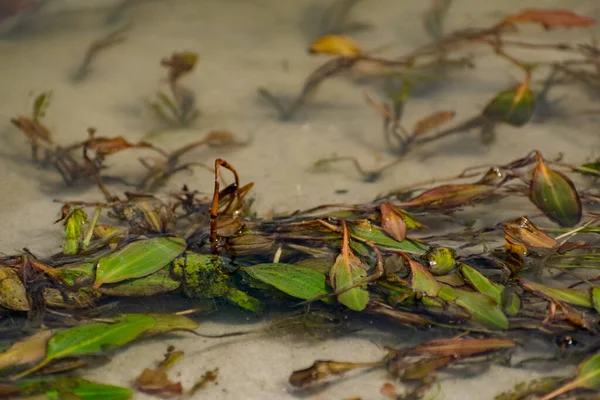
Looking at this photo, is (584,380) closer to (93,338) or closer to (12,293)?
(93,338)

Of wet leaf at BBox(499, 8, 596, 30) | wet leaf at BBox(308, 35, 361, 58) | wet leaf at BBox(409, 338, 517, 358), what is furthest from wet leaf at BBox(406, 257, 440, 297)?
wet leaf at BBox(499, 8, 596, 30)

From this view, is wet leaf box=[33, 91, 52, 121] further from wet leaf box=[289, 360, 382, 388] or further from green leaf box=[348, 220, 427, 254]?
wet leaf box=[289, 360, 382, 388]

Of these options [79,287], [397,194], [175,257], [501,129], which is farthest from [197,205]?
[501,129]

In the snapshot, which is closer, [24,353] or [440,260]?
[24,353]

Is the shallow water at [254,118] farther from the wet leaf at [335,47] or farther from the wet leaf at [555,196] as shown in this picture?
the wet leaf at [555,196]

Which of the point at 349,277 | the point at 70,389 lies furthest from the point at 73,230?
the point at 349,277

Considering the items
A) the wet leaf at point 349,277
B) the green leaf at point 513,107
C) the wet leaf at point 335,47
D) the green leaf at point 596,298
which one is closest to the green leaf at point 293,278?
the wet leaf at point 349,277
